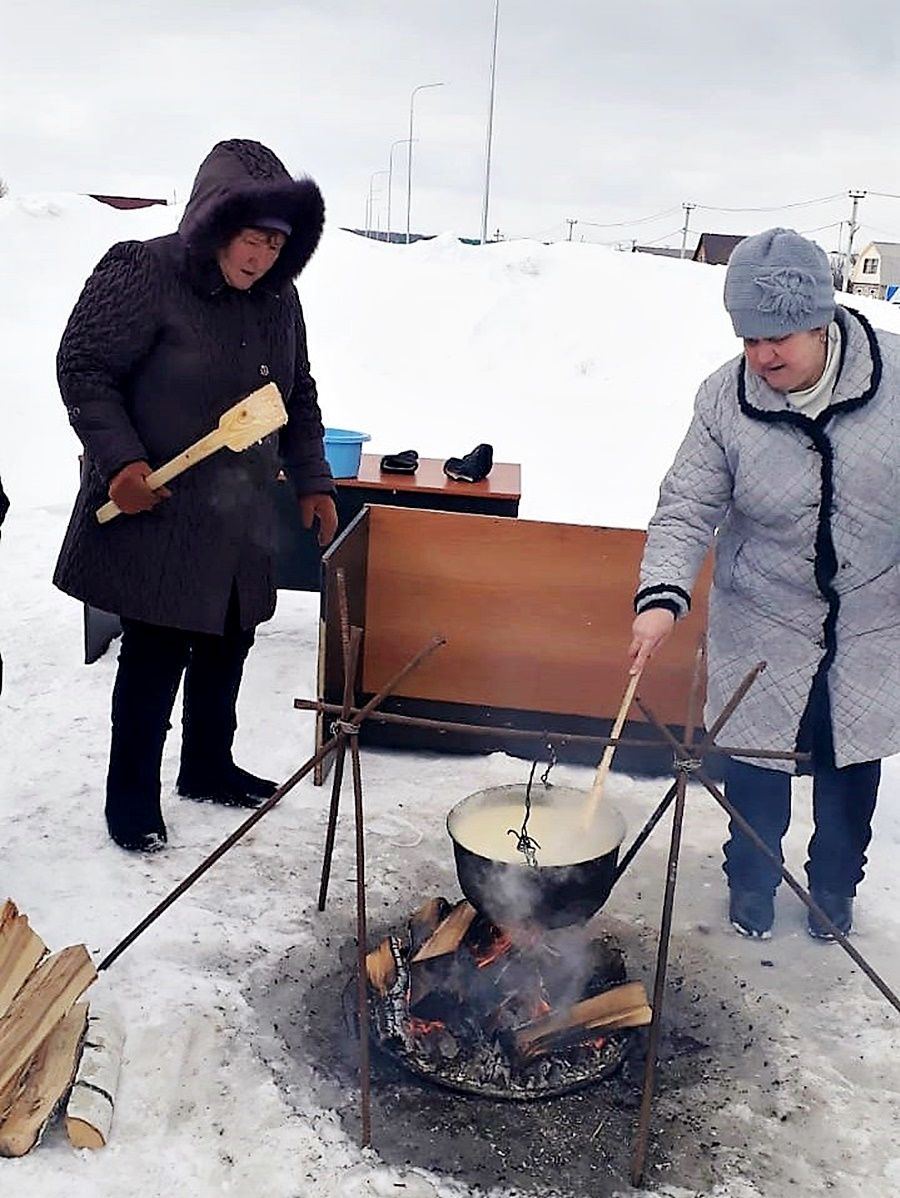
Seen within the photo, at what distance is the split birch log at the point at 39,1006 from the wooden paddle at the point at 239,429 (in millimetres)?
1375

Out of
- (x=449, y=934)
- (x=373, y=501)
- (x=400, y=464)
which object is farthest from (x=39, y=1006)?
(x=400, y=464)

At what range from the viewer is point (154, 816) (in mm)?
3902

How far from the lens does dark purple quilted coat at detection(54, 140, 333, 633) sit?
3332 millimetres

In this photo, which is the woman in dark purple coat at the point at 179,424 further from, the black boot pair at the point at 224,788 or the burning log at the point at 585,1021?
the burning log at the point at 585,1021

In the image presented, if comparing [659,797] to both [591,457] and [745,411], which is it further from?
[591,457]

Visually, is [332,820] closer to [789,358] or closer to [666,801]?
A: [666,801]

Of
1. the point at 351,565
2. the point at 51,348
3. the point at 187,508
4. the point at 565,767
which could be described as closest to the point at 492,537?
the point at 351,565

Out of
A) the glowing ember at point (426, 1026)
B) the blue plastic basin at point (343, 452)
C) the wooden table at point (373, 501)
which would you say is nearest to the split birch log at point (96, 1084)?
the glowing ember at point (426, 1026)

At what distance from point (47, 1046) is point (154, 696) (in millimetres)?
1340

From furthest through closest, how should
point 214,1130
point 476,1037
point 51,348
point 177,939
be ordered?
point 51,348 → point 177,939 → point 476,1037 → point 214,1130

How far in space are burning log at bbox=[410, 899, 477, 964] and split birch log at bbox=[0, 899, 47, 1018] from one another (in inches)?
39.1

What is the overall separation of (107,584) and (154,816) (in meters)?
0.88

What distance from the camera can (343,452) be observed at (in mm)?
5551

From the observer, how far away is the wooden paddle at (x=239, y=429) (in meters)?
3.32
